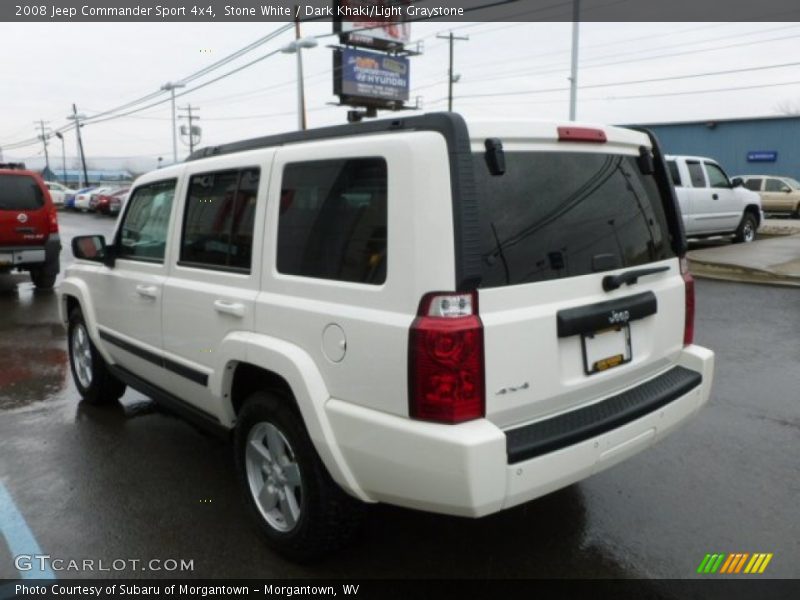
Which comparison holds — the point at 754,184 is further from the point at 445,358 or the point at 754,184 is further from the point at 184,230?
the point at 445,358

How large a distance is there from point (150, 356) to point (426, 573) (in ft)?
7.14

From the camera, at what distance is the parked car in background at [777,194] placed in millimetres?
25438

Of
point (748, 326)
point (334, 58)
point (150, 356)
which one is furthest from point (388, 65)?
point (150, 356)

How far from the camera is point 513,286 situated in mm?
2520

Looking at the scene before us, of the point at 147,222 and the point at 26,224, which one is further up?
the point at 147,222

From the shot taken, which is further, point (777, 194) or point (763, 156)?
point (763, 156)

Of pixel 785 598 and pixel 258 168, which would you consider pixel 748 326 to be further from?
pixel 258 168

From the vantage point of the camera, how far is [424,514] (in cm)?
350

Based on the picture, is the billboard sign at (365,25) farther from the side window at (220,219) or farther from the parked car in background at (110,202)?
the side window at (220,219)

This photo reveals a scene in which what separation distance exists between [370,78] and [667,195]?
38.4 meters

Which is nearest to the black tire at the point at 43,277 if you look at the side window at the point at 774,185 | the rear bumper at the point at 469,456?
the rear bumper at the point at 469,456

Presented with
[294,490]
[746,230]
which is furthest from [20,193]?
[746,230]

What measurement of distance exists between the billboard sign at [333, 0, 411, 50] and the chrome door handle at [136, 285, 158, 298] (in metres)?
32.1

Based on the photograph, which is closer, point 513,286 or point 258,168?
point 513,286
